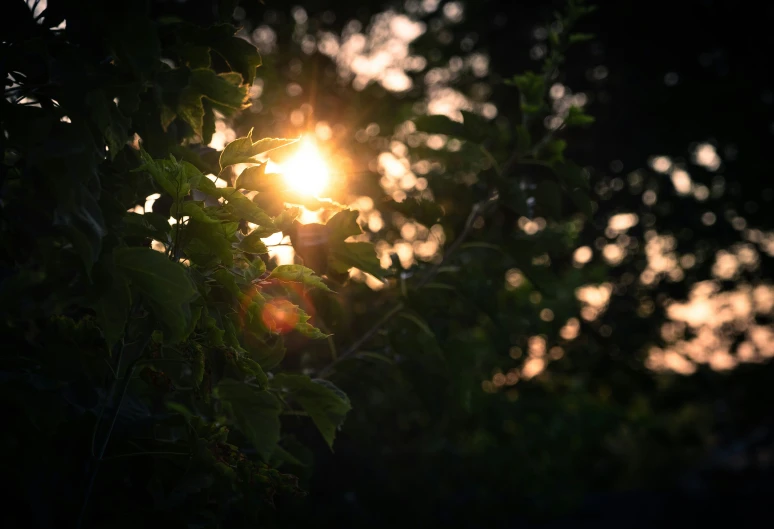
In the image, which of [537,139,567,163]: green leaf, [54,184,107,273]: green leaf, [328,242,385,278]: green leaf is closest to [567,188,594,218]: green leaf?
[537,139,567,163]: green leaf

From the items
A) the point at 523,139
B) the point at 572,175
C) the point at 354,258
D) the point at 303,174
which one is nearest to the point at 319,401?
the point at 354,258

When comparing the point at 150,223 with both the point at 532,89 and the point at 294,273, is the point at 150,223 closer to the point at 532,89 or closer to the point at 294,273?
the point at 294,273

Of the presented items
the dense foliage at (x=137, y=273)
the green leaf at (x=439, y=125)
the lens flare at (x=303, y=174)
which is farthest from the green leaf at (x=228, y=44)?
the green leaf at (x=439, y=125)

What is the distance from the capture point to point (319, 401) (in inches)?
72.2

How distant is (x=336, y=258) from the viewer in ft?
6.05

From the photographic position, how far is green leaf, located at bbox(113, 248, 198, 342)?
1.28 metres

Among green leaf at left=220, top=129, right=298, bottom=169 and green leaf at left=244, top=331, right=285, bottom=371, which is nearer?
green leaf at left=220, top=129, right=298, bottom=169

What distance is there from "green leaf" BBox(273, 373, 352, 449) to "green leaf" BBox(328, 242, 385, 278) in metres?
0.32

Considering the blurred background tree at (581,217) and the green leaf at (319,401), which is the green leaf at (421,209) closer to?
the green leaf at (319,401)

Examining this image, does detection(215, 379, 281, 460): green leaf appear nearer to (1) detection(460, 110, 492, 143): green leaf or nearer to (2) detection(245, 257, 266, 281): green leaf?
(2) detection(245, 257, 266, 281): green leaf

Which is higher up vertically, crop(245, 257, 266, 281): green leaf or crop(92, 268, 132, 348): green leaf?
crop(245, 257, 266, 281): green leaf

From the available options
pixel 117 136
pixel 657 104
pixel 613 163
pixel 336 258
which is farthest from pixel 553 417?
pixel 117 136

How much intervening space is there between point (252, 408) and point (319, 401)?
0.62ft

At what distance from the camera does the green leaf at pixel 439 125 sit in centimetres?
232
